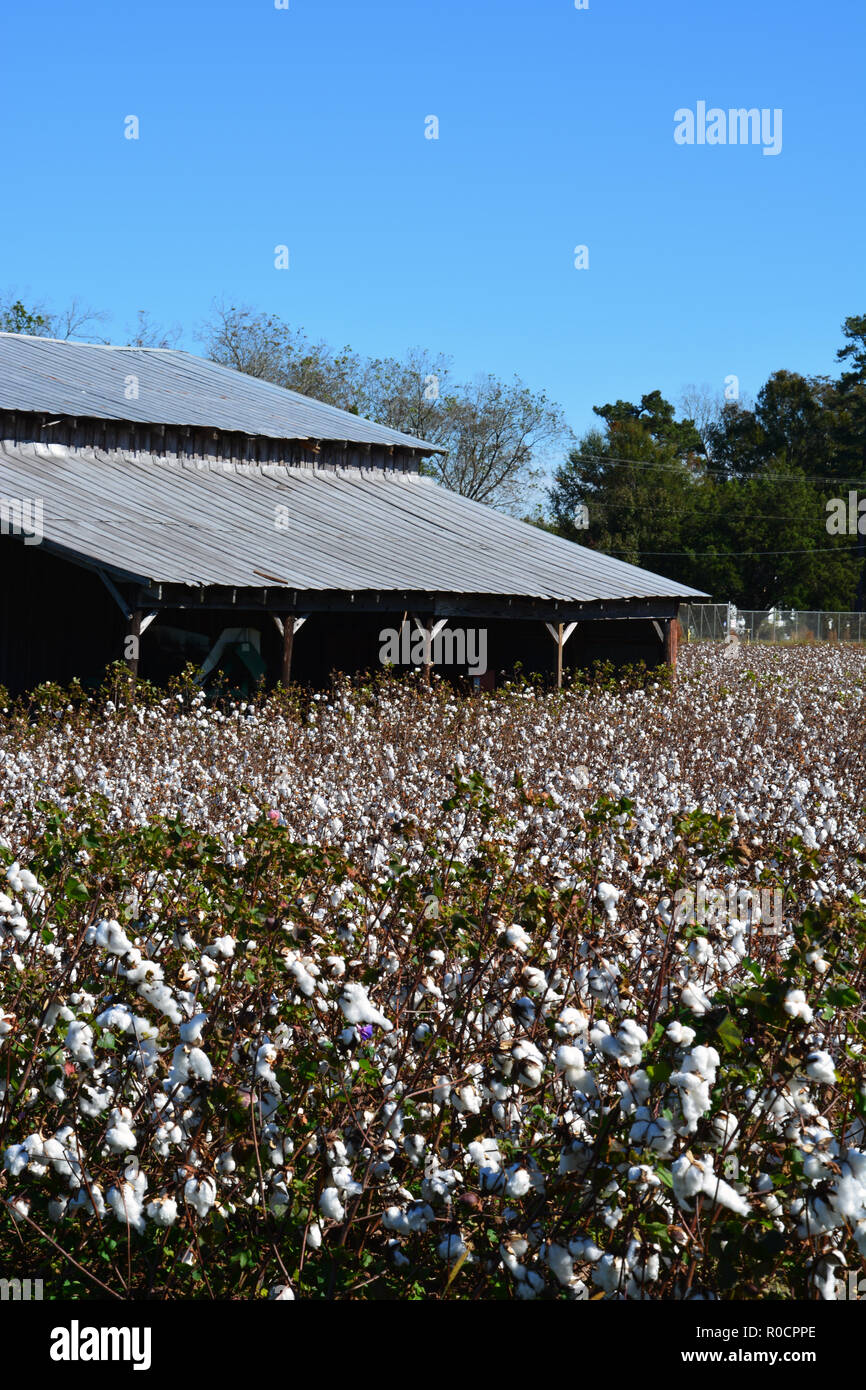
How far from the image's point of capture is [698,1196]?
2.89 metres

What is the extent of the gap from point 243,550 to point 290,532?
241cm

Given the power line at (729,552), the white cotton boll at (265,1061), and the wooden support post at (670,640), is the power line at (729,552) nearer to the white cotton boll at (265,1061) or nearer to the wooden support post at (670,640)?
the wooden support post at (670,640)

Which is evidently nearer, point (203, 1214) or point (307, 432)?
point (203, 1214)

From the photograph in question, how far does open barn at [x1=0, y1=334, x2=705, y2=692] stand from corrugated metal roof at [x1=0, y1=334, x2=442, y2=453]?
0.25 feet

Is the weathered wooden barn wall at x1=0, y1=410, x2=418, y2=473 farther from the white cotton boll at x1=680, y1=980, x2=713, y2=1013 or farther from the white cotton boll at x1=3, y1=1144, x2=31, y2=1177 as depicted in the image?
the white cotton boll at x1=680, y1=980, x2=713, y2=1013

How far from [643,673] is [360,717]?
349 inches

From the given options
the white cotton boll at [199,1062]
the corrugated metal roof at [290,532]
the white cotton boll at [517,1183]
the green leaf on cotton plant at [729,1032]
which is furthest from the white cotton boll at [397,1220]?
the corrugated metal roof at [290,532]

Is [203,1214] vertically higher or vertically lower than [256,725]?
lower

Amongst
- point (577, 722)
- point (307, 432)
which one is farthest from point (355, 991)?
point (307, 432)

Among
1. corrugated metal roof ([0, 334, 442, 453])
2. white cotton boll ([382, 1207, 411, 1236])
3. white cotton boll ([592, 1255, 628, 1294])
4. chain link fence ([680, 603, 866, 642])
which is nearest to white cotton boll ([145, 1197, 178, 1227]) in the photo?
white cotton boll ([382, 1207, 411, 1236])
